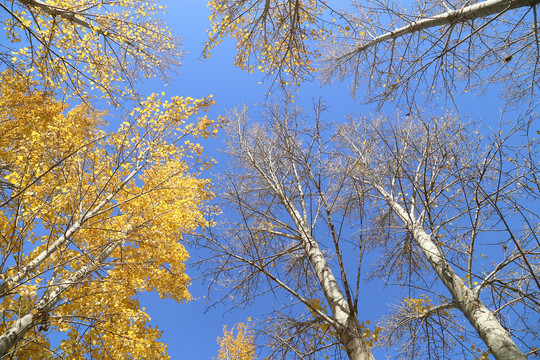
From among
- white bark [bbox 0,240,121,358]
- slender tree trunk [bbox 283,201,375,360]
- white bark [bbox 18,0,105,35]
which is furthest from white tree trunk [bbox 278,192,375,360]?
white bark [bbox 18,0,105,35]

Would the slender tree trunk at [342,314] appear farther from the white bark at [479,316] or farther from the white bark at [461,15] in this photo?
the white bark at [461,15]

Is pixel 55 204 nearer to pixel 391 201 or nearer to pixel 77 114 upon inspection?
pixel 391 201

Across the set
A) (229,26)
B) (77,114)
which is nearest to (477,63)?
(229,26)

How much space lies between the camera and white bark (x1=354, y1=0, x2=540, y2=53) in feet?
9.44

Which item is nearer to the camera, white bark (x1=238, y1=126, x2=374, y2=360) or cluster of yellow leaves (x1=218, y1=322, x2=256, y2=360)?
white bark (x1=238, y1=126, x2=374, y2=360)

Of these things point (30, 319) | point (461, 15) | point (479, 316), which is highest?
point (461, 15)

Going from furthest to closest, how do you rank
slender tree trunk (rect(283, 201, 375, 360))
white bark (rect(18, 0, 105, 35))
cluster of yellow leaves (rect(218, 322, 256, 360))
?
cluster of yellow leaves (rect(218, 322, 256, 360)) → white bark (rect(18, 0, 105, 35)) → slender tree trunk (rect(283, 201, 375, 360))

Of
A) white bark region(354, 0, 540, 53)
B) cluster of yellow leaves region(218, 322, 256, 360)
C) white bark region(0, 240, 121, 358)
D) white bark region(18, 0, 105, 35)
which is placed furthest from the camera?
cluster of yellow leaves region(218, 322, 256, 360)

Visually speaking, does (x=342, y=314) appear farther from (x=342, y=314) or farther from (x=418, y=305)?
(x=418, y=305)

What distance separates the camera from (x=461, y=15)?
3258mm

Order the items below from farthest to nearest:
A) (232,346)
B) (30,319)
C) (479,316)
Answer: (232,346)
(30,319)
(479,316)

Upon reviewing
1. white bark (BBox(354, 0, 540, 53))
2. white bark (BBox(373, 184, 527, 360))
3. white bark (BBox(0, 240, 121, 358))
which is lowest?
white bark (BBox(373, 184, 527, 360))

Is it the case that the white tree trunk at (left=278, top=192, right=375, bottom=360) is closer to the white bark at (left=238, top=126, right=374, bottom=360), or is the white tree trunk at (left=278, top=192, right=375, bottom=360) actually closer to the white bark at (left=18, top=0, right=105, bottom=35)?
the white bark at (left=238, top=126, right=374, bottom=360)

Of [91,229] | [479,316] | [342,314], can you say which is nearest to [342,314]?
[342,314]
